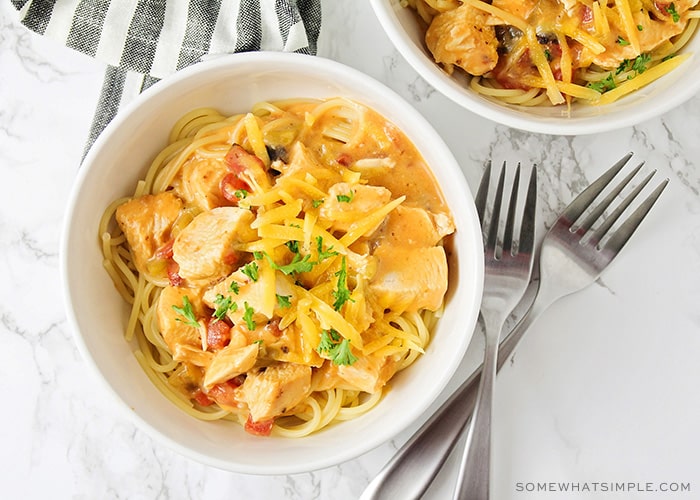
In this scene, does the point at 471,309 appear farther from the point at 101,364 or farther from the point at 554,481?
the point at 101,364

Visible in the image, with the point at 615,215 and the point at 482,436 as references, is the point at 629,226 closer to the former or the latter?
the point at 615,215

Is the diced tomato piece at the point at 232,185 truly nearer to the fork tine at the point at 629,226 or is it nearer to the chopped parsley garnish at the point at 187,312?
the chopped parsley garnish at the point at 187,312

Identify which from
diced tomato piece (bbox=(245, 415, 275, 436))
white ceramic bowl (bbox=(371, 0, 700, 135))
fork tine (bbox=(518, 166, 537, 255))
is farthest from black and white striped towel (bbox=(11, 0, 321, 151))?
diced tomato piece (bbox=(245, 415, 275, 436))

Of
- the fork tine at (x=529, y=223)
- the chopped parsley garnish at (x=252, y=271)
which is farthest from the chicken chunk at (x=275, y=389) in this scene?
the fork tine at (x=529, y=223)

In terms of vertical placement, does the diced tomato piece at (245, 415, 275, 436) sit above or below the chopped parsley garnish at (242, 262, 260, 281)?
below

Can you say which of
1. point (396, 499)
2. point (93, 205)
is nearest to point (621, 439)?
point (396, 499)

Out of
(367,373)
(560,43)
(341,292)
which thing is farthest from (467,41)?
(367,373)

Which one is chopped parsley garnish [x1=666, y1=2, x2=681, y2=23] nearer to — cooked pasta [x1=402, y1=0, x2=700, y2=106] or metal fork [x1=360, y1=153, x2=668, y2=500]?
cooked pasta [x1=402, y1=0, x2=700, y2=106]
